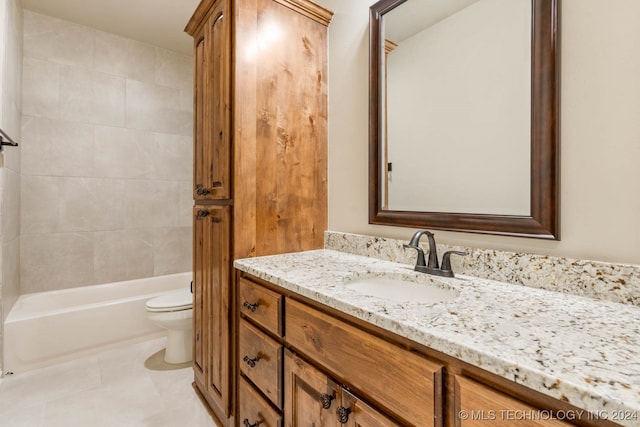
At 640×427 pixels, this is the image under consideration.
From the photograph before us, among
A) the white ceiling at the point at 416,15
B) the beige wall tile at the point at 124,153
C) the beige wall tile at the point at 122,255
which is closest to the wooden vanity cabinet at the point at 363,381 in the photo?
the white ceiling at the point at 416,15

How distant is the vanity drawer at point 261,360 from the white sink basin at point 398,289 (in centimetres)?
36

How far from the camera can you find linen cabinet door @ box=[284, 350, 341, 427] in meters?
0.83

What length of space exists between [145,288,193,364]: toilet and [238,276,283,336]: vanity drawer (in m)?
1.00

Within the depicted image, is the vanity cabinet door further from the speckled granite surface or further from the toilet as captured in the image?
the toilet

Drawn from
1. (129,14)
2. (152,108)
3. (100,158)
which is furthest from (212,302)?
(129,14)

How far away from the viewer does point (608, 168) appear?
0.84 meters

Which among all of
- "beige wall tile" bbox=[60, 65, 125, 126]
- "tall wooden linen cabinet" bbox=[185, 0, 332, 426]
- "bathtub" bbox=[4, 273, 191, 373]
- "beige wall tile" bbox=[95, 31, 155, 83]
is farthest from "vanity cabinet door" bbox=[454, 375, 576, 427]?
"beige wall tile" bbox=[95, 31, 155, 83]

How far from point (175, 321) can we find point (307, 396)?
1.49m

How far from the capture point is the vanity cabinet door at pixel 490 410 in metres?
0.47

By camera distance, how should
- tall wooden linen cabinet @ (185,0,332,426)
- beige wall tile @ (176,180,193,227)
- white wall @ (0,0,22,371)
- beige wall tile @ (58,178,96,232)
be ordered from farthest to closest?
beige wall tile @ (176,180,193,227) → beige wall tile @ (58,178,96,232) → white wall @ (0,0,22,371) → tall wooden linen cabinet @ (185,0,332,426)

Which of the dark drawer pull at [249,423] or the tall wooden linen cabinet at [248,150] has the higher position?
the tall wooden linen cabinet at [248,150]

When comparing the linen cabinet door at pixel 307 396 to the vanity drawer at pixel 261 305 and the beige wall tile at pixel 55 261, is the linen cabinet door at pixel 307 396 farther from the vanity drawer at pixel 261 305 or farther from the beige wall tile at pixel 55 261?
the beige wall tile at pixel 55 261

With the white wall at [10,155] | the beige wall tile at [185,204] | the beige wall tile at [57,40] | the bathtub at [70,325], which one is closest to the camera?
the white wall at [10,155]

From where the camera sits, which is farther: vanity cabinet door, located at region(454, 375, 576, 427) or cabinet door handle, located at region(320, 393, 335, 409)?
cabinet door handle, located at region(320, 393, 335, 409)
